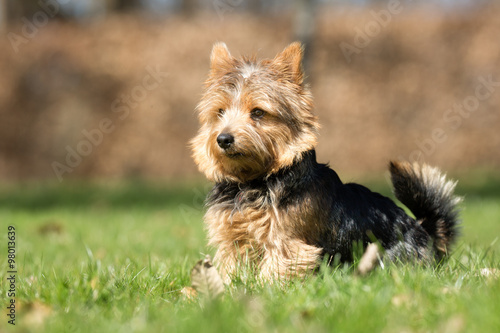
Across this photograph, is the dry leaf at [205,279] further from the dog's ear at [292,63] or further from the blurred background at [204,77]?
the blurred background at [204,77]

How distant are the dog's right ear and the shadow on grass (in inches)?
219

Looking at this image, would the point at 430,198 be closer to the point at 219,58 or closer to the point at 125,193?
the point at 219,58

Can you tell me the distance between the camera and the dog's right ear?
162 inches

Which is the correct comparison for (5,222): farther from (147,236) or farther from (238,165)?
(238,165)

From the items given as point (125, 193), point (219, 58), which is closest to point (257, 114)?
point (219, 58)

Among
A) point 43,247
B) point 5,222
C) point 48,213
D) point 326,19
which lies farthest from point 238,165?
point 326,19

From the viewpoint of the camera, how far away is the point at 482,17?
16203 mm

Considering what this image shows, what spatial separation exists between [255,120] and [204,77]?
1283cm

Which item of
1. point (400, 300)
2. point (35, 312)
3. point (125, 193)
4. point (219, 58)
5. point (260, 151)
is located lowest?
point (125, 193)

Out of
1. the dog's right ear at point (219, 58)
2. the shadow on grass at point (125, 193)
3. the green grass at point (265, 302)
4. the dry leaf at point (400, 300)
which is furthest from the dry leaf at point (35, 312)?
the shadow on grass at point (125, 193)

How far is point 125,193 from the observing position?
11.7 meters

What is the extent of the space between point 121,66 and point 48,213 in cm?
826

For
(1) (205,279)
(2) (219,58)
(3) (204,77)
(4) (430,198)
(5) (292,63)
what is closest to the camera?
(1) (205,279)

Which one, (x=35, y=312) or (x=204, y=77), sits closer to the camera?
(x=35, y=312)
